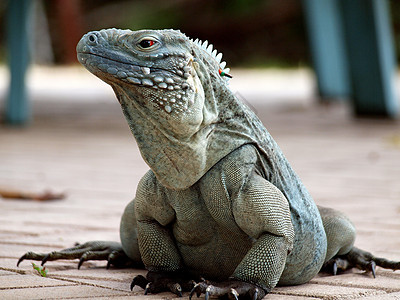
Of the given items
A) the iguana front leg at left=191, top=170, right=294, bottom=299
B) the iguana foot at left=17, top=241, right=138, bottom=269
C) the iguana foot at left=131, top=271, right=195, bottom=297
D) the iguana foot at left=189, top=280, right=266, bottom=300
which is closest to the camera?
the iguana foot at left=189, top=280, right=266, bottom=300

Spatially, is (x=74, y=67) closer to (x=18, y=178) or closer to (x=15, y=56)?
(x=15, y=56)

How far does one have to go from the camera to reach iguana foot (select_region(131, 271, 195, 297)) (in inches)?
135

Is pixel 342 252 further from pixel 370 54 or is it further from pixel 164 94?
pixel 370 54

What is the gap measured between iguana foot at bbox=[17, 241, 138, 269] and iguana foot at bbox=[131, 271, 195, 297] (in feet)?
1.79

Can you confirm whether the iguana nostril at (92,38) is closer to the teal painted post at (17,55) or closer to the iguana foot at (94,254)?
the iguana foot at (94,254)

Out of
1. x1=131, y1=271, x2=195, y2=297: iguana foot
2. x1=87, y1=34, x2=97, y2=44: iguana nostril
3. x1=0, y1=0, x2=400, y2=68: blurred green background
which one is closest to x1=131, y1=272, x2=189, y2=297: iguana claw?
x1=131, y1=271, x2=195, y2=297: iguana foot

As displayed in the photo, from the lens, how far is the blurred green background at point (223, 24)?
30.4 metres

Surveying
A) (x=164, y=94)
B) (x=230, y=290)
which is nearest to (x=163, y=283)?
(x=230, y=290)

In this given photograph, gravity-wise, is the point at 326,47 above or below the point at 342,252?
above

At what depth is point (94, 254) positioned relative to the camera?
4.09 m

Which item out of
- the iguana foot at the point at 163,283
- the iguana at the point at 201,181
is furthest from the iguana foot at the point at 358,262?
the iguana foot at the point at 163,283

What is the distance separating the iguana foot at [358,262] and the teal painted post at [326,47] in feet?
40.8

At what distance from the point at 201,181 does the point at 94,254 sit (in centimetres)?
97

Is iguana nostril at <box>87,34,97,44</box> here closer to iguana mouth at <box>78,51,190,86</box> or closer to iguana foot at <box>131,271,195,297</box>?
iguana mouth at <box>78,51,190,86</box>
